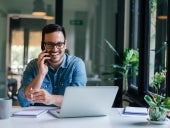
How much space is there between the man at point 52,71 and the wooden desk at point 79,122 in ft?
1.57

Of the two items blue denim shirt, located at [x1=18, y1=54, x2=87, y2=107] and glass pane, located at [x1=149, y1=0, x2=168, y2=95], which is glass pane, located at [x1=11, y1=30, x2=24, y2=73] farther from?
blue denim shirt, located at [x1=18, y1=54, x2=87, y2=107]

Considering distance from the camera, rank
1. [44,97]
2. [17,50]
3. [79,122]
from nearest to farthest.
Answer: [79,122] → [44,97] → [17,50]

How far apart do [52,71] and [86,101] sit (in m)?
0.74

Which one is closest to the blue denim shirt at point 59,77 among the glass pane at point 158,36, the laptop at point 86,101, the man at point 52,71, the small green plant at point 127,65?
the man at point 52,71

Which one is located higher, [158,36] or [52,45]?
[158,36]

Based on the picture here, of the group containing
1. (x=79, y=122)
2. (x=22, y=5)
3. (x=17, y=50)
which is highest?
(x=22, y=5)

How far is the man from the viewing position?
2201 millimetres

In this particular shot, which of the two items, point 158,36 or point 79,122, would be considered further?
point 158,36

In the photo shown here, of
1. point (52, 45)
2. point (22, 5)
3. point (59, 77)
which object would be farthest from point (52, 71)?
point (22, 5)

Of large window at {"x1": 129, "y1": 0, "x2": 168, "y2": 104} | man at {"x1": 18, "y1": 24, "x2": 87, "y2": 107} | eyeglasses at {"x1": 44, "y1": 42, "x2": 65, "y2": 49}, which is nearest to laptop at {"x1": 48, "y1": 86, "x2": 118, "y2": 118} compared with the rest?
man at {"x1": 18, "y1": 24, "x2": 87, "y2": 107}

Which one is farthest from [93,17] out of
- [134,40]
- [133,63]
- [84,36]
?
[133,63]

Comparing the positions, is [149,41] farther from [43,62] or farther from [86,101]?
[86,101]

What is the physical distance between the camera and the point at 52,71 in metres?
2.38

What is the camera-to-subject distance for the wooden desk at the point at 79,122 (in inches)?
60.0
